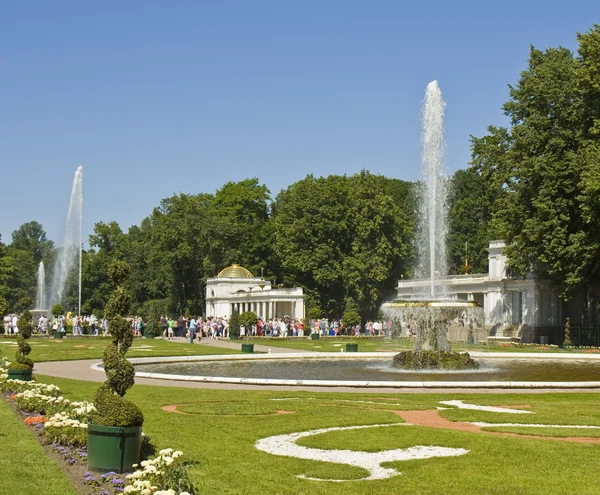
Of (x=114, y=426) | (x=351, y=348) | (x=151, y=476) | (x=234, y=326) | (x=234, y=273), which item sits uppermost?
(x=234, y=273)

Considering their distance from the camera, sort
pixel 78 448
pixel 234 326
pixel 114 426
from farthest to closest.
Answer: pixel 234 326 < pixel 78 448 < pixel 114 426

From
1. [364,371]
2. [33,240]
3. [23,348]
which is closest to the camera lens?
[23,348]

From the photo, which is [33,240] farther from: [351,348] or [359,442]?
[359,442]

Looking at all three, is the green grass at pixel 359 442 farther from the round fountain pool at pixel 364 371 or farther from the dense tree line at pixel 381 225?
the dense tree line at pixel 381 225

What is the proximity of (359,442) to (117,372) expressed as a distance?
409cm

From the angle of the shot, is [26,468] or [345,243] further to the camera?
[345,243]

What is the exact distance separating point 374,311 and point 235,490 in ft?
253

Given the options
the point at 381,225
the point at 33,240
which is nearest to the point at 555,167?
the point at 381,225

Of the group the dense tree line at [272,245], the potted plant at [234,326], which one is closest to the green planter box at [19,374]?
the potted plant at [234,326]

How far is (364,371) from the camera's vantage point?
29.4 m

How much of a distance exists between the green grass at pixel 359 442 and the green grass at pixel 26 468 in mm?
282

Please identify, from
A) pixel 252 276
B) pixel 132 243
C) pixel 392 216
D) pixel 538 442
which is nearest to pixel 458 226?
pixel 392 216

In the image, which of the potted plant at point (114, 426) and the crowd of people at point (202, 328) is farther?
the crowd of people at point (202, 328)

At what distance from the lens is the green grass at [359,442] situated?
1102 cm
